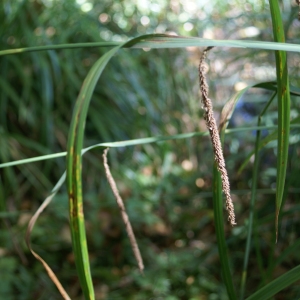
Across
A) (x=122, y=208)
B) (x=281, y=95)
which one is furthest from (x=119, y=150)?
(x=281, y=95)

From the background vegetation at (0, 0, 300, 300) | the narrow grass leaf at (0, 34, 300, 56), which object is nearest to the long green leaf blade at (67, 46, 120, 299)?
the narrow grass leaf at (0, 34, 300, 56)

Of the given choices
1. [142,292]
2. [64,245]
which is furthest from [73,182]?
[64,245]

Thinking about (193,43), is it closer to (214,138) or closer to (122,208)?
(214,138)

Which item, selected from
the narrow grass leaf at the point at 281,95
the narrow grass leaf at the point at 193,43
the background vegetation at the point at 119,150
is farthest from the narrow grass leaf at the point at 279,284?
the background vegetation at the point at 119,150

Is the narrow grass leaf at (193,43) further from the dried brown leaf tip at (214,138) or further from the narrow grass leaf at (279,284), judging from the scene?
the narrow grass leaf at (279,284)

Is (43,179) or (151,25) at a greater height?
(151,25)

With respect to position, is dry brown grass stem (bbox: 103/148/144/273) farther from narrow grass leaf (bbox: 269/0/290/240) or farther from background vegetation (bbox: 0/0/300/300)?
background vegetation (bbox: 0/0/300/300)

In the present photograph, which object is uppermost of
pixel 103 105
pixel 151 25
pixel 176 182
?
pixel 151 25

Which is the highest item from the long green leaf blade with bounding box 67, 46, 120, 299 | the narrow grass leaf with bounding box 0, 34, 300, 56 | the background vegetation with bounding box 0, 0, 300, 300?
the narrow grass leaf with bounding box 0, 34, 300, 56

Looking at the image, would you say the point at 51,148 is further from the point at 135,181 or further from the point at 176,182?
the point at 176,182
